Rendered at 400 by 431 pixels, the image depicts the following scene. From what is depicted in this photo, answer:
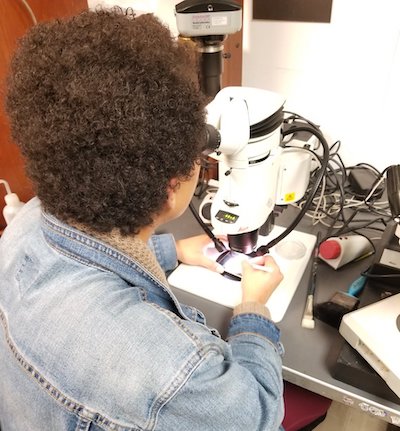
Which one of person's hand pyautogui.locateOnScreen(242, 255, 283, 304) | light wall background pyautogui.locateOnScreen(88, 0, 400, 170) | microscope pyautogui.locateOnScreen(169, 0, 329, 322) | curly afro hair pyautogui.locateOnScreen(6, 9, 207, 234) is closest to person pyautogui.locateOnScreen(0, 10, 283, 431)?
curly afro hair pyautogui.locateOnScreen(6, 9, 207, 234)

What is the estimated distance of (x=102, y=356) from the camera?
1.61ft

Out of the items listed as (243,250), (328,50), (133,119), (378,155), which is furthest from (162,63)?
(378,155)

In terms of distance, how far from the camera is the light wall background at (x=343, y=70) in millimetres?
1204

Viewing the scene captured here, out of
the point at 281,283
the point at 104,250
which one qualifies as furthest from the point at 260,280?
the point at 104,250

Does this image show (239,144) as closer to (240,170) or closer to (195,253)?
(240,170)

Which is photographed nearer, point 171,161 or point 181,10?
point 171,161

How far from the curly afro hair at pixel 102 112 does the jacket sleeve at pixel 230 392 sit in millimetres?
265

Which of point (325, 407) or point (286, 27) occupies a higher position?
point (286, 27)

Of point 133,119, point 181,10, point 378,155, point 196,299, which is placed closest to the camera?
point 133,119

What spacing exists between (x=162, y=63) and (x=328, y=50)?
973 mm

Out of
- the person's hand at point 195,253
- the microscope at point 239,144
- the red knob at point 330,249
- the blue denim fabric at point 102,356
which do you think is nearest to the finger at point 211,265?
the person's hand at point 195,253

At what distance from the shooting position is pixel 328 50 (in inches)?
50.8

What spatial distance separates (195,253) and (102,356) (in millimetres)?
591

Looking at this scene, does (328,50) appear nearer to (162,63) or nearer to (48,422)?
(162,63)
